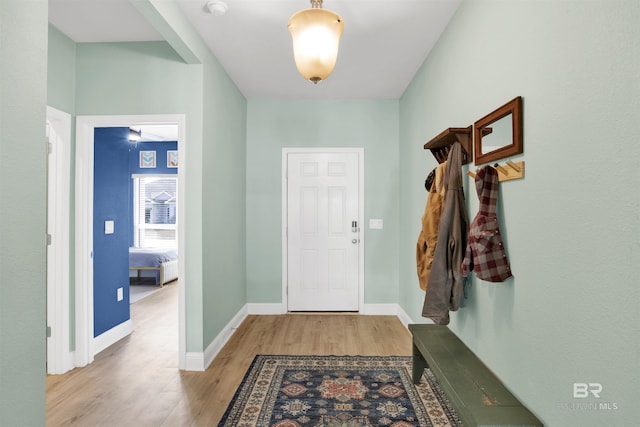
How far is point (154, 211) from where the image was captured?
7320 mm

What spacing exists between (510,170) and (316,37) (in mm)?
1142

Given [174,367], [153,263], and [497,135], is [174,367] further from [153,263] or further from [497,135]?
[153,263]

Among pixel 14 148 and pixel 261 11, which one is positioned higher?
pixel 261 11

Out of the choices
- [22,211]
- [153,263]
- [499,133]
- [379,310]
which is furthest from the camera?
[153,263]

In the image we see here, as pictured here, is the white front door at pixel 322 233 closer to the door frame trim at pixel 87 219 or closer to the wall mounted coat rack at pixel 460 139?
the door frame trim at pixel 87 219

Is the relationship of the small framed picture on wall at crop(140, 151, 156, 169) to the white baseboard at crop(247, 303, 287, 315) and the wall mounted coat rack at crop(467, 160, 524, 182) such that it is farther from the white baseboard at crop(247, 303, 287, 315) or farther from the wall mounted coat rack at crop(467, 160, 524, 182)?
the wall mounted coat rack at crop(467, 160, 524, 182)

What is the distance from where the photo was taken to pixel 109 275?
3262 millimetres

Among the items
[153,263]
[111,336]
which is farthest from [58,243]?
[153,263]

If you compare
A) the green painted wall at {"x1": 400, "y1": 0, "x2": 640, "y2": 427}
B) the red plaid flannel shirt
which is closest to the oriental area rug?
the green painted wall at {"x1": 400, "y1": 0, "x2": 640, "y2": 427}

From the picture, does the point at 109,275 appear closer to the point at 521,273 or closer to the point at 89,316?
the point at 89,316

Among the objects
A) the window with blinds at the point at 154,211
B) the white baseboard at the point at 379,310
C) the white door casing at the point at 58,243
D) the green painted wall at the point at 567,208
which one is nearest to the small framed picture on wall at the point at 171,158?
the window with blinds at the point at 154,211

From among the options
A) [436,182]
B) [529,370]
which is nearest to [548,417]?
[529,370]

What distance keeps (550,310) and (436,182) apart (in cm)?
116

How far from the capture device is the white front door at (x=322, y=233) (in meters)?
4.21
